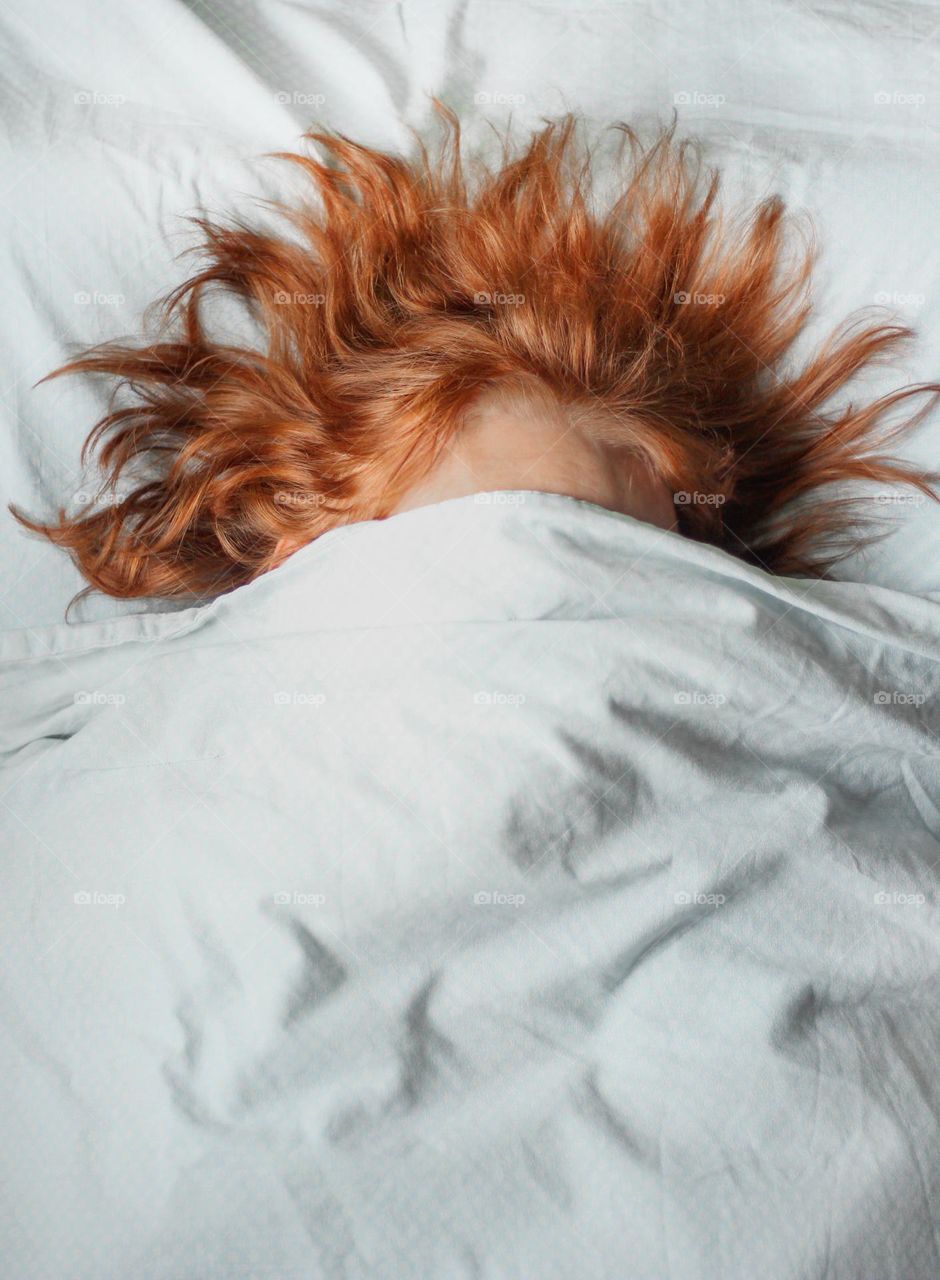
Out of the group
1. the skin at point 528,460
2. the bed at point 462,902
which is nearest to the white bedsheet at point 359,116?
the bed at point 462,902

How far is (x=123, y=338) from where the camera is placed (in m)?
0.97

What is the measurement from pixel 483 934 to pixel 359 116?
29.2 inches

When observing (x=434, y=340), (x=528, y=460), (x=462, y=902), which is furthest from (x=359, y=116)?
(x=462, y=902)

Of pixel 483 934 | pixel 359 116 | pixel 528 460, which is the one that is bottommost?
pixel 483 934

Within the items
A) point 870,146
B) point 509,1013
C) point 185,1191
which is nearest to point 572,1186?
point 509,1013

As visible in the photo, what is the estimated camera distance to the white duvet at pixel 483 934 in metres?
0.68

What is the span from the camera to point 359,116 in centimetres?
100

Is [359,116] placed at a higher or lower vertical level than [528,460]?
higher

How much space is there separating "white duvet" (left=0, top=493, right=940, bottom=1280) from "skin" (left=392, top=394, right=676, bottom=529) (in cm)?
6

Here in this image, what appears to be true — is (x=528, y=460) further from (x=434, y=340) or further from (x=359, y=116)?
(x=359, y=116)

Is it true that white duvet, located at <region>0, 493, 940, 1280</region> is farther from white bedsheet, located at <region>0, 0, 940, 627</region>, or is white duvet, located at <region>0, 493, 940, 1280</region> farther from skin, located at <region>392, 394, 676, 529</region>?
white bedsheet, located at <region>0, 0, 940, 627</region>

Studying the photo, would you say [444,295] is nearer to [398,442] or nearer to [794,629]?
[398,442]

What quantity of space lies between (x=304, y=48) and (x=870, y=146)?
1.75 ft

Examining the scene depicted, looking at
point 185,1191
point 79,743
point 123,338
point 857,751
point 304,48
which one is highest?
point 304,48
